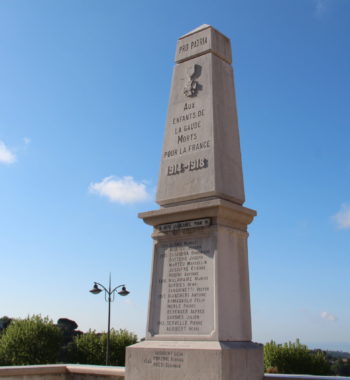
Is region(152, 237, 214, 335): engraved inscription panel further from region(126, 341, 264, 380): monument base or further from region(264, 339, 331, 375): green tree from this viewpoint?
region(264, 339, 331, 375): green tree

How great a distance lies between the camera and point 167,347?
286 inches

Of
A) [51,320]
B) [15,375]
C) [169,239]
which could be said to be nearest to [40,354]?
[51,320]

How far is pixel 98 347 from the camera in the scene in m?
34.4

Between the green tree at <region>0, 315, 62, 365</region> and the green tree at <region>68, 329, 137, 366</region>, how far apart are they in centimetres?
156

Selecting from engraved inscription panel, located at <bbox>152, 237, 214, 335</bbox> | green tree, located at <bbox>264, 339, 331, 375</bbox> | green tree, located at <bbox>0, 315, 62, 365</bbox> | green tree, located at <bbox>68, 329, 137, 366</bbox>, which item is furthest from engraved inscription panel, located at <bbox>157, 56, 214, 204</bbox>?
green tree, located at <bbox>0, 315, 62, 365</bbox>

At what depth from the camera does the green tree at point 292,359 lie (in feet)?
73.5

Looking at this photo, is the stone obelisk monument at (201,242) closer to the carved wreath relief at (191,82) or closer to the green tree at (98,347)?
the carved wreath relief at (191,82)

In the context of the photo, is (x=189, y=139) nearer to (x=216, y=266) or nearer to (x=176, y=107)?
(x=176, y=107)

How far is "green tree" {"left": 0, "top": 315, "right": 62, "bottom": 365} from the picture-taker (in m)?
33.0

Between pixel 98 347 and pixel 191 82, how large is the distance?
29.2 metres

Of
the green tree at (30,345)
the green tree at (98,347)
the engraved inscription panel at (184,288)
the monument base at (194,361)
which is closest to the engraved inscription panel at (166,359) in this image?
the monument base at (194,361)

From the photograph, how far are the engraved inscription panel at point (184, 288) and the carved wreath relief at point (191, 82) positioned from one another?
9.35 ft

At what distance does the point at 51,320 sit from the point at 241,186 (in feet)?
99.0

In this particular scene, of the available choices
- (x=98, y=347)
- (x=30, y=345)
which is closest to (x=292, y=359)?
(x=98, y=347)
